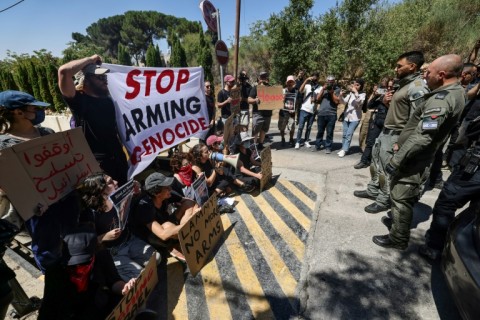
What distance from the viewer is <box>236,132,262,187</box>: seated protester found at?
439 centimetres

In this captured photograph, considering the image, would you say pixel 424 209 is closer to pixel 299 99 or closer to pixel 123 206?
pixel 123 206

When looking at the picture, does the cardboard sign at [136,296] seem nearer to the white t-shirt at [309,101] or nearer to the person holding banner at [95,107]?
the person holding banner at [95,107]

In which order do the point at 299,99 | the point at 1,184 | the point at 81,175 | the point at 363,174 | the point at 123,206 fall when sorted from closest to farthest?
the point at 1,184, the point at 123,206, the point at 81,175, the point at 363,174, the point at 299,99

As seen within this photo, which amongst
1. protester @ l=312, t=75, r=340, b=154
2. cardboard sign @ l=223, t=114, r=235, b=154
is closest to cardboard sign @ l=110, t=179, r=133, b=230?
cardboard sign @ l=223, t=114, r=235, b=154

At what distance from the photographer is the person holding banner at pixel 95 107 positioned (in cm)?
247

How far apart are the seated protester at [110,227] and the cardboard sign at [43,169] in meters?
0.17

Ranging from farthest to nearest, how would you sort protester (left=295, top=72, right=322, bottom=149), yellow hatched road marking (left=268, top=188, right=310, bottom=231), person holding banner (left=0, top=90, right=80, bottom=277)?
1. protester (left=295, top=72, right=322, bottom=149)
2. yellow hatched road marking (left=268, top=188, right=310, bottom=231)
3. person holding banner (left=0, top=90, right=80, bottom=277)

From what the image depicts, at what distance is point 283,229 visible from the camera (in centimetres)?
344

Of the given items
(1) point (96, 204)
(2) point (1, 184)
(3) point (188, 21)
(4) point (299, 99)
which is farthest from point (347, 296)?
(3) point (188, 21)

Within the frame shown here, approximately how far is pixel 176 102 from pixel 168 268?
6.55ft

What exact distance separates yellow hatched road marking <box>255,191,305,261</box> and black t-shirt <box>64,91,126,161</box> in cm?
228

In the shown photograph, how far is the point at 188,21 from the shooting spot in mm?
52188

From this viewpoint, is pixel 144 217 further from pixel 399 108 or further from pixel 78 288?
pixel 399 108

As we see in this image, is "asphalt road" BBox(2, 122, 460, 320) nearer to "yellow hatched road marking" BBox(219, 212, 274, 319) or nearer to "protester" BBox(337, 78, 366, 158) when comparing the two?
"yellow hatched road marking" BBox(219, 212, 274, 319)
